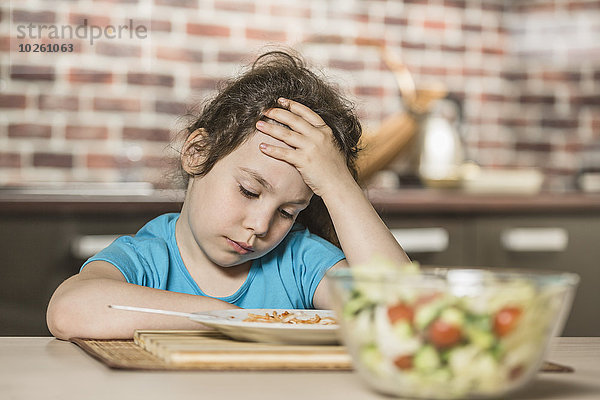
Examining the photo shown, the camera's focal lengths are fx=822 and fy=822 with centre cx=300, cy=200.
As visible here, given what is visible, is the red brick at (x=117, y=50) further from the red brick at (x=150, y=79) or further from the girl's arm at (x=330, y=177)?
the girl's arm at (x=330, y=177)

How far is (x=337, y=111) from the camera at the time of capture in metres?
1.42

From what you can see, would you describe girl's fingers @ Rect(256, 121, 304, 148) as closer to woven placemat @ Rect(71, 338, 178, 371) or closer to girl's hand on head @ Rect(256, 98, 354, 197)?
girl's hand on head @ Rect(256, 98, 354, 197)

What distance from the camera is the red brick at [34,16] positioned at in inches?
106

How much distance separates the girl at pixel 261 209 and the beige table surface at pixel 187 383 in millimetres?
334

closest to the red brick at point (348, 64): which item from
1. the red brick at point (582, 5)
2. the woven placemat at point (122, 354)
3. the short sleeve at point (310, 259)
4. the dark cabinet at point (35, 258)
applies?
the red brick at point (582, 5)

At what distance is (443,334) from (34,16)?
2.45 meters

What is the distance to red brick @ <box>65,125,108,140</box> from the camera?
2.78 m

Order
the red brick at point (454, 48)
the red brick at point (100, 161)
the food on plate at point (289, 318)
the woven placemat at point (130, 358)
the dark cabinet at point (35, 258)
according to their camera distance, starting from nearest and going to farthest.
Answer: the woven placemat at point (130, 358) → the food on plate at point (289, 318) → the dark cabinet at point (35, 258) → the red brick at point (100, 161) → the red brick at point (454, 48)

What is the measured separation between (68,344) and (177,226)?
20.2 inches

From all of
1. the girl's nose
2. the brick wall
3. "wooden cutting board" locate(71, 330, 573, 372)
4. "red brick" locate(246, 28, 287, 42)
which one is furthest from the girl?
"red brick" locate(246, 28, 287, 42)

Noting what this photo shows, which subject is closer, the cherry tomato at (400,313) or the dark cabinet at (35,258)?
the cherry tomato at (400,313)

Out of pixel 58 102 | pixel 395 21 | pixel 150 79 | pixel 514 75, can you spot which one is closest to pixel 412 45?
pixel 395 21

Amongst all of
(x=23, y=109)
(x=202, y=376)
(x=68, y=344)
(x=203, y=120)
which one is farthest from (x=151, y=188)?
(x=202, y=376)

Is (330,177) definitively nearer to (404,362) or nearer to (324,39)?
(404,362)
